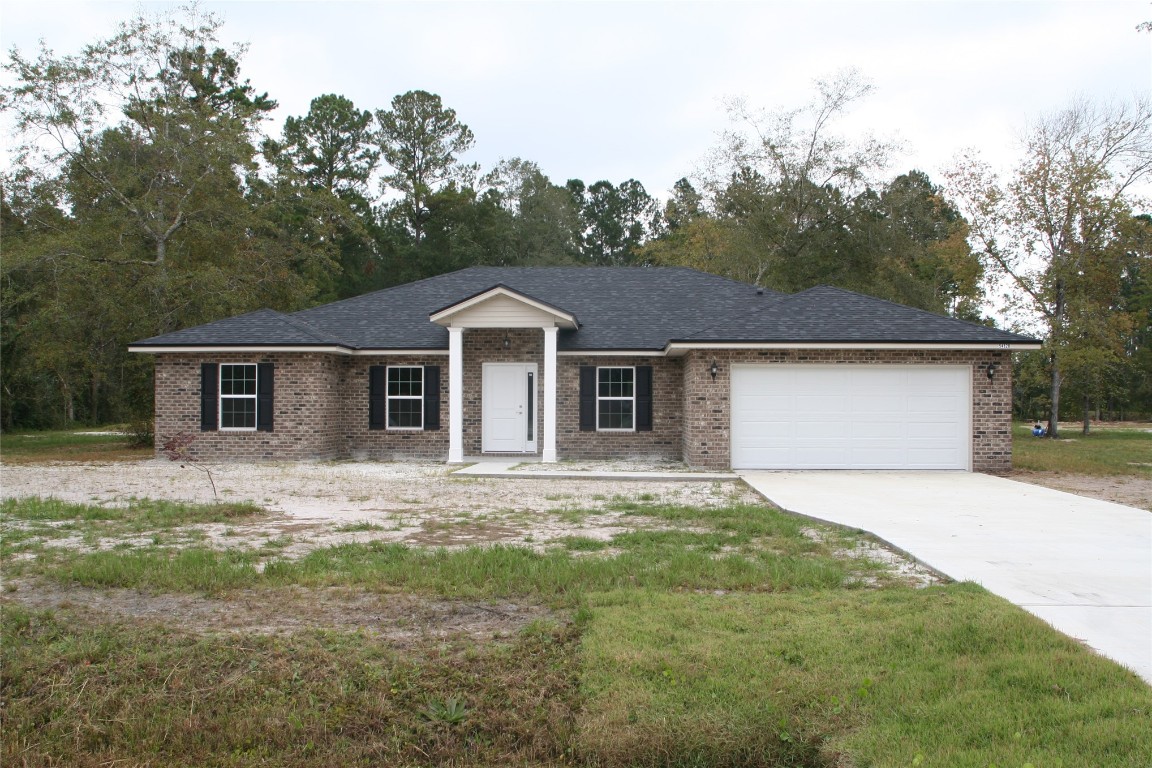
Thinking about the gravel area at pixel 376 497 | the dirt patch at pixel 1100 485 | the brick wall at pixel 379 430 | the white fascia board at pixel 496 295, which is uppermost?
the white fascia board at pixel 496 295

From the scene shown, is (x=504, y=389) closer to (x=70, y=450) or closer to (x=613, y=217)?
(x=70, y=450)

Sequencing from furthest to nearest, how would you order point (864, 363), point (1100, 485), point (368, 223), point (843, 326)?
point (368, 223) → point (843, 326) → point (864, 363) → point (1100, 485)

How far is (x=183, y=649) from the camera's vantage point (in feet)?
15.6

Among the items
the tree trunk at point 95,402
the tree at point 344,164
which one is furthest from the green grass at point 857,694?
the tree at point 344,164

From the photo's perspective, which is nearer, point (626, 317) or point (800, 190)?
point (626, 317)

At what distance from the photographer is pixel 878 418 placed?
50.9ft

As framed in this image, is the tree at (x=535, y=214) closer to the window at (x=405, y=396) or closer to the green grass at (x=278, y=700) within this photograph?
the window at (x=405, y=396)

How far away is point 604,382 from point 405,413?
14.9 feet

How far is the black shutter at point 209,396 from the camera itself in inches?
691

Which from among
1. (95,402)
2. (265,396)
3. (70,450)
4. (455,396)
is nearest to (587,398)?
(455,396)

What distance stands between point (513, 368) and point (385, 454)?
11.4 ft

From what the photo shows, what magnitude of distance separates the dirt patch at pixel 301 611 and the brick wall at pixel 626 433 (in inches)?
487

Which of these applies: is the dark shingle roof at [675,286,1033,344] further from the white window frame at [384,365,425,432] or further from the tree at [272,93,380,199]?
the tree at [272,93,380,199]

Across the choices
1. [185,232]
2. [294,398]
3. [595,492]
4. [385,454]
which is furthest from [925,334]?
[185,232]
